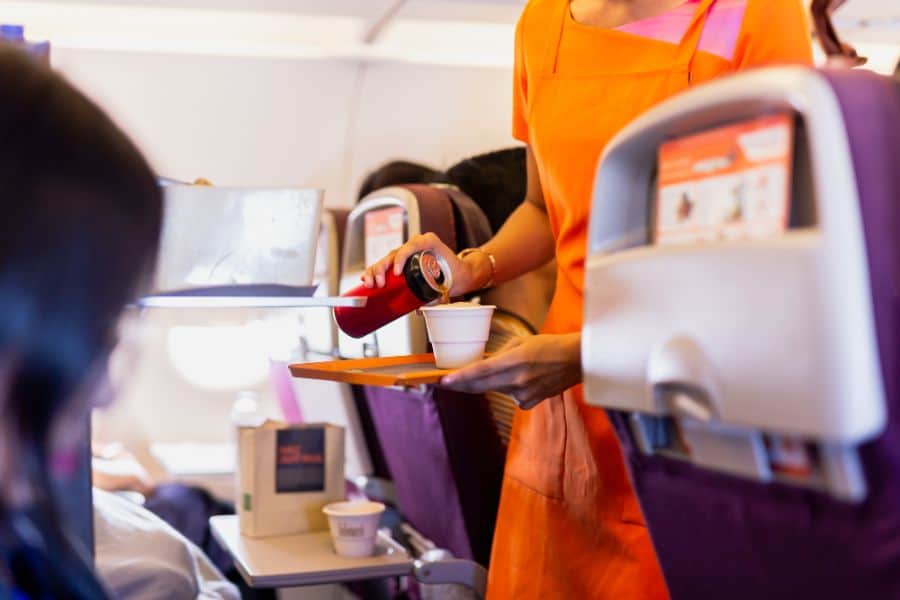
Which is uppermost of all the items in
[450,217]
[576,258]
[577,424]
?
[450,217]

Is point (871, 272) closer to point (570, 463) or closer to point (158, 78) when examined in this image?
point (570, 463)

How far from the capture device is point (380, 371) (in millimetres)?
1624

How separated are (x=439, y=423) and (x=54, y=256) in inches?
65.3

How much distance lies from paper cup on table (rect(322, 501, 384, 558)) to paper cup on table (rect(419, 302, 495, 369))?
81cm

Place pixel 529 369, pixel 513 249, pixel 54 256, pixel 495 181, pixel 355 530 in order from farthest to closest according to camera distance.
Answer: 1. pixel 495 181
2. pixel 355 530
3. pixel 513 249
4. pixel 529 369
5. pixel 54 256

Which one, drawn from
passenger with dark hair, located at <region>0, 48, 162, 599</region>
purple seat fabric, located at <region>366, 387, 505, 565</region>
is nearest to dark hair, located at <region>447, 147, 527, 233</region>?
purple seat fabric, located at <region>366, 387, 505, 565</region>

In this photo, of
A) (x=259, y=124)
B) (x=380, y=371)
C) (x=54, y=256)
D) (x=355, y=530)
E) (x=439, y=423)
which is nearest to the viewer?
(x=54, y=256)

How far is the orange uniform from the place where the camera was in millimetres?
1600

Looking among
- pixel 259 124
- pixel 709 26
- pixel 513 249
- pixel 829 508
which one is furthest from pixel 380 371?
pixel 259 124

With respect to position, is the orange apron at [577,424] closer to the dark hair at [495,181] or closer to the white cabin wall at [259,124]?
the dark hair at [495,181]

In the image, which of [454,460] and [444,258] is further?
[454,460]

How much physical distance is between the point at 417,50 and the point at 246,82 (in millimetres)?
625

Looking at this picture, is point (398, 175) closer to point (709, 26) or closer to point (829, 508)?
point (709, 26)

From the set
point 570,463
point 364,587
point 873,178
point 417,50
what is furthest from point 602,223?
point 417,50
